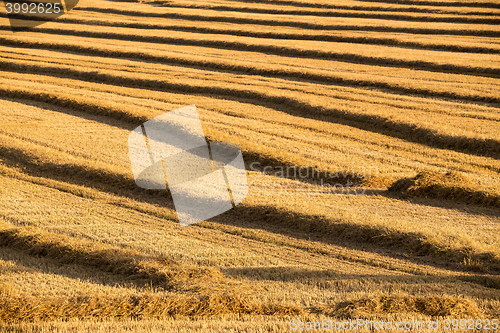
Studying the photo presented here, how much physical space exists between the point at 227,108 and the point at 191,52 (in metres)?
12.7

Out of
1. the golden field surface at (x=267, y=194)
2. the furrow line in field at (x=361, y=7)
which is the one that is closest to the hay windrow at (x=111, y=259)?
the golden field surface at (x=267, y=194)

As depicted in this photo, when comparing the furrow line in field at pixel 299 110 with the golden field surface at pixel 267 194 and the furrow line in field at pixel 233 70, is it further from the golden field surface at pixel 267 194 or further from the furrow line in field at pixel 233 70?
the furrow line in field at pixel 233 70

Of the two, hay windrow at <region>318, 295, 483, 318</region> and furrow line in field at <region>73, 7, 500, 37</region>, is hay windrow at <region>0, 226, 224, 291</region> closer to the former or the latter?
hay windrow at <region>318, 295, 483, 318</region>

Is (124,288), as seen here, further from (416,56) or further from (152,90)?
(416,56)

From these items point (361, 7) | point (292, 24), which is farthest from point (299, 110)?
point (361, 7)

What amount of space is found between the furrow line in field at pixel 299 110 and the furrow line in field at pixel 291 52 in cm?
664

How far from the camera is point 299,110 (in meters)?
20.8

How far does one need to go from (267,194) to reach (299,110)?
29.7ft

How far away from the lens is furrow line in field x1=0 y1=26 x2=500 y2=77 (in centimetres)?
2568

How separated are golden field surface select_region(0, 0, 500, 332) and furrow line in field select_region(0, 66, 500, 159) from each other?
7cm

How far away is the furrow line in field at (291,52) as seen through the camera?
2568 cm

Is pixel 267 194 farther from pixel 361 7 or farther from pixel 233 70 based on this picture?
pixel 361 7

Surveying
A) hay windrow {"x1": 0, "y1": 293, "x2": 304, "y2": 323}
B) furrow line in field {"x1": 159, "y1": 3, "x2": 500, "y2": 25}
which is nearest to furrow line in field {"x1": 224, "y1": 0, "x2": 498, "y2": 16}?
furrow line in field {"x1": 159, "y1": 3, "x2": 500, "y2": 25}

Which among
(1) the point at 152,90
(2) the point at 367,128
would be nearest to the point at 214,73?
(1) the point at 152,90
